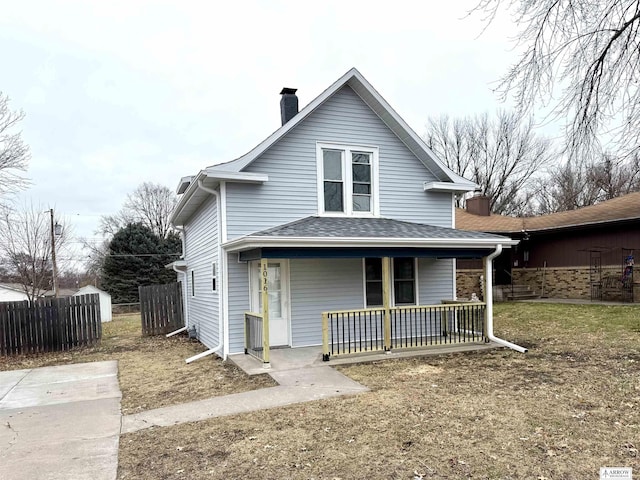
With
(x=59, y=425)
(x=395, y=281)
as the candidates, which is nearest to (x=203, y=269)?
(x=395, y=281)

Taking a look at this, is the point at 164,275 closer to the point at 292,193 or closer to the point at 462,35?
the point at 292,193

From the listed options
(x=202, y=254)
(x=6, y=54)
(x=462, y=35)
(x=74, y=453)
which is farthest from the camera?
(x=6, y=54)

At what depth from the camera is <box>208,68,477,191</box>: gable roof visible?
8953 mm

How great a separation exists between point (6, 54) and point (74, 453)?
1219cm

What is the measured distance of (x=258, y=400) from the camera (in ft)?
19.4

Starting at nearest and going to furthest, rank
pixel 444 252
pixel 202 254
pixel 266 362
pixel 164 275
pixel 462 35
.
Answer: pixel 462 35
pixel 266 362
pixel 444 252
pixel 202 254
pixel 164 275

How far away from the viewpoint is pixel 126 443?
4621mm

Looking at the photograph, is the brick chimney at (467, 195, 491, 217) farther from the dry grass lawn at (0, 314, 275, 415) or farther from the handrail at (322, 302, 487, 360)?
the dry grass lawn at (0, 314, 275, 415)

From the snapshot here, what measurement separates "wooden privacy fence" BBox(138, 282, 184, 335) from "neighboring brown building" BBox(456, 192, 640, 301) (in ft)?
39.7

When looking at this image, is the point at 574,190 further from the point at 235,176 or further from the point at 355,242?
the point at 235,176

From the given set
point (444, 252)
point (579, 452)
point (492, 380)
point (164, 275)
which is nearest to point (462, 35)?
point (444, 252)

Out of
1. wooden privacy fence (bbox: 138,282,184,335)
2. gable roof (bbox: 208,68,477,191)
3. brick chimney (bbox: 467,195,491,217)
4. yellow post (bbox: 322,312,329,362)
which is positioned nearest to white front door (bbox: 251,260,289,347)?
yellow post (bbox: 322,312,329,362)

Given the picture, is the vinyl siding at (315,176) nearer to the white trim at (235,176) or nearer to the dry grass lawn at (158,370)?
the white trim at (235,176)

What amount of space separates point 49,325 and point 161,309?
3705mm
